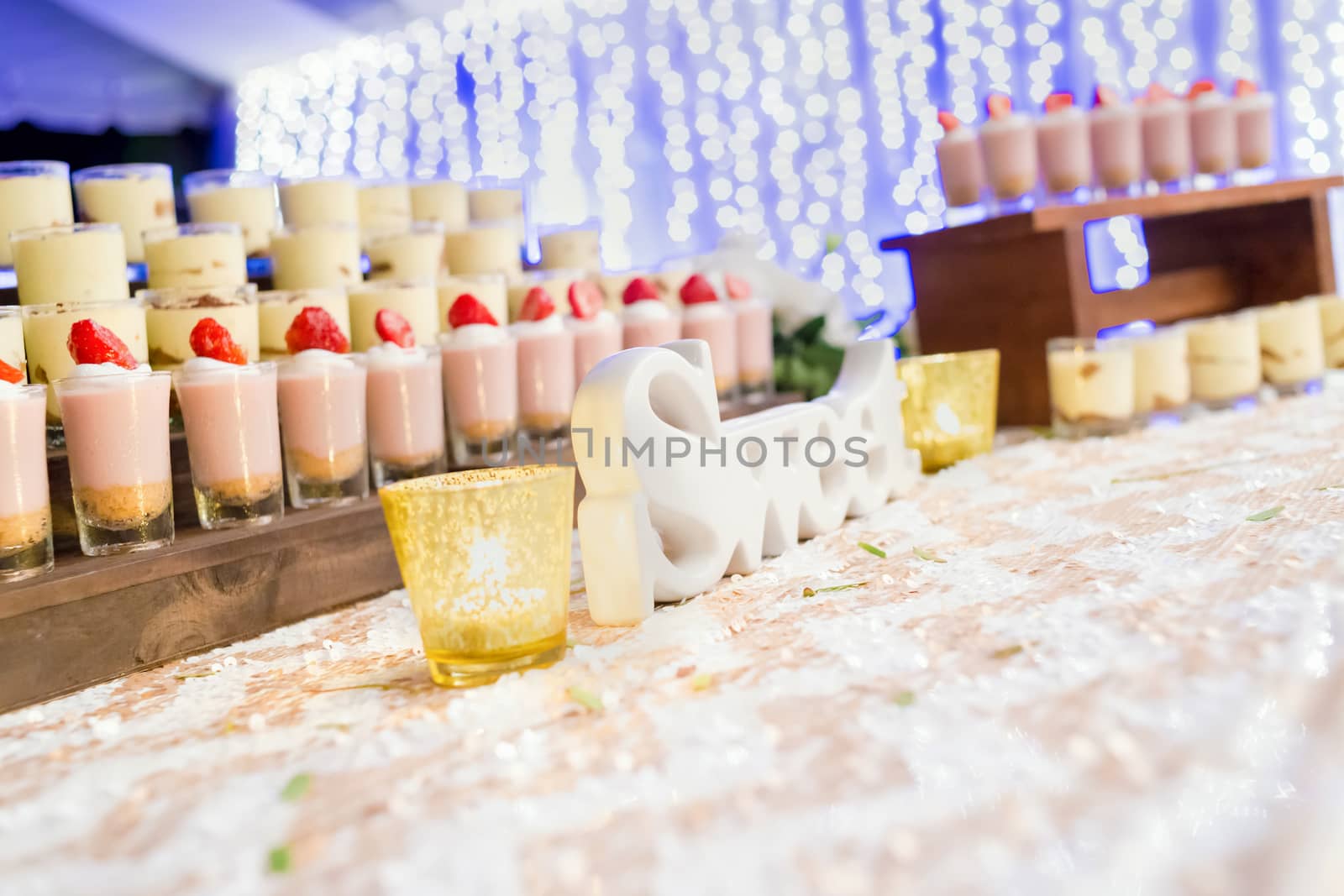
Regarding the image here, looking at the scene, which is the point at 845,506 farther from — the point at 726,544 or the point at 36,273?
the point at 36,273

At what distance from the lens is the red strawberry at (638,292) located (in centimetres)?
158

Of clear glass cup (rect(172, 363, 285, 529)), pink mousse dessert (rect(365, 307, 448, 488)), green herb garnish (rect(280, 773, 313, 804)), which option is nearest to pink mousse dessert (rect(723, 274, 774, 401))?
pink mousse dessert (rect(365, 307, 448, 488))

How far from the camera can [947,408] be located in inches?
65.3

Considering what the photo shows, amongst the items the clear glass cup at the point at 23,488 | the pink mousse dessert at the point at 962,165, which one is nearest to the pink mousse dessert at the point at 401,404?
the clear glass cup at the point at 23,488

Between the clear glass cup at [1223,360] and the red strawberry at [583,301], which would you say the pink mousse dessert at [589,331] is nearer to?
the red strawberry at [583,301]

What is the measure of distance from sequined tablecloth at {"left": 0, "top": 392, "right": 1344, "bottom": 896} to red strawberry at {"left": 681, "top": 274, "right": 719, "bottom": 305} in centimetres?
74

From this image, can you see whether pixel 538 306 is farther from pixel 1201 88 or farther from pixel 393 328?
pixel 1201 88

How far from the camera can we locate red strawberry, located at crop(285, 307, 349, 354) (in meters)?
1.20

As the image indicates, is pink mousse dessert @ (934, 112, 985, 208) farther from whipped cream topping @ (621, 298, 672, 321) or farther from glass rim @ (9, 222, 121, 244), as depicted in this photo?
glass rim @ (9, 222, 121, 244)

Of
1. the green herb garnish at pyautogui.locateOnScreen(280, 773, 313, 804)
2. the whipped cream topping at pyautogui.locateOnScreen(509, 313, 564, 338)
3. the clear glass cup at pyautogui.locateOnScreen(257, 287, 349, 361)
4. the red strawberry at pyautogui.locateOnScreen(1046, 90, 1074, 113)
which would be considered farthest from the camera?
the red strawberry at pyautogui.locateOnScreen(1046, 90, 1074, 113)

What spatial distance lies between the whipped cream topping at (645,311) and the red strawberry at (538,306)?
0.17m

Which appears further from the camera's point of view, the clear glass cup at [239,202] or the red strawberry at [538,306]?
the clear glass cup at [239,202]

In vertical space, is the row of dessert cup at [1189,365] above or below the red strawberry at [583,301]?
below

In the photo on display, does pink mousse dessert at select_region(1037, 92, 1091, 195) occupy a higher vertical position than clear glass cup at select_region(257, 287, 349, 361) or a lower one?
higher
